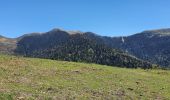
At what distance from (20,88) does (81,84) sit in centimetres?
764

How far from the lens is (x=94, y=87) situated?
39.2m

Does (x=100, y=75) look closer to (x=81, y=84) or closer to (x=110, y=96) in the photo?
(x=81, y=84)

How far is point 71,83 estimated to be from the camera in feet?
131

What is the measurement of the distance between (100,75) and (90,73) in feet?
4.37

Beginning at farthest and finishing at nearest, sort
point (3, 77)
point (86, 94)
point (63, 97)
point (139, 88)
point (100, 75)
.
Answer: point (100, 75)
point (139, 88)
point (3, 77)
point (86, 94)
point (63, 97)

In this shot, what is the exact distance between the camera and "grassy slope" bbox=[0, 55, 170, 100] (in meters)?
34.2

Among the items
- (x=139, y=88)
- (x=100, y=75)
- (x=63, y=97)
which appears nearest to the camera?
(x=63, y=97)

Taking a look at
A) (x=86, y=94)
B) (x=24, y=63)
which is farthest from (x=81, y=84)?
(x=24, y=63)

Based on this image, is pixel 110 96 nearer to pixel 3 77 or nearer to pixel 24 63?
pixel 3 77

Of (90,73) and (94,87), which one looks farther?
(90,73)

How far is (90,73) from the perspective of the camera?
4759 cm

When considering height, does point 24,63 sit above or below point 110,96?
above

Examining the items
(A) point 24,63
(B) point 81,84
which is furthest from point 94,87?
(A) point 24,63

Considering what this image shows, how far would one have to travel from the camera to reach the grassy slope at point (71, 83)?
34.2m
